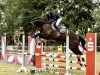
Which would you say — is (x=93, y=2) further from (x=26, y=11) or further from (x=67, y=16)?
(x=26, y=11)


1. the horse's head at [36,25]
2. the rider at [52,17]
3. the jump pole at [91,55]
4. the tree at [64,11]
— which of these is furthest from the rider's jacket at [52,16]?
the tree at [64,11]

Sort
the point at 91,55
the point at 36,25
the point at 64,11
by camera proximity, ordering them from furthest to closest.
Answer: the point at 64,11 < the point at 36,25 < the point at 91,55

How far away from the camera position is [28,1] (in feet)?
132

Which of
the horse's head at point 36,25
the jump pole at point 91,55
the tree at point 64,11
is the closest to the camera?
the jump pole at point 91,55

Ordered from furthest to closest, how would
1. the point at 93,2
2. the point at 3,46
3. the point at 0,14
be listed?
the point at 0,14
the point at 93,2
the point at 3,46

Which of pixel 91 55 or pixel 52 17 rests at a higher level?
pixel 52 17

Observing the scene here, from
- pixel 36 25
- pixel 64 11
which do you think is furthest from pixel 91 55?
pixel 64 11

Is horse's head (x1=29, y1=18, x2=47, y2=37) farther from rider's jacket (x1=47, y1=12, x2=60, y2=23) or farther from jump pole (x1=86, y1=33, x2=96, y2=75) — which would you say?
jump pole (x1=86, y1=33, x2=96, y2=75)

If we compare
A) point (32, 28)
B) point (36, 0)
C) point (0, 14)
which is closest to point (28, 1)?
point (36, 0)

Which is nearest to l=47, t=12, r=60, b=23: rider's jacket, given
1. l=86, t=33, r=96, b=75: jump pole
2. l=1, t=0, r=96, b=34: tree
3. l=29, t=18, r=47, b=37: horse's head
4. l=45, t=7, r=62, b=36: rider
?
l=45, t=7, r=62, b=36: rider

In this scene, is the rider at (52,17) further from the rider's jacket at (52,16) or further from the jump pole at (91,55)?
the jump pole at (91,55)

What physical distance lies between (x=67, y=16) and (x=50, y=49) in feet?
37.7

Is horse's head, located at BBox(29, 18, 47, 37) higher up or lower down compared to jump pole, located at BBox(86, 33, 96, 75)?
higher up

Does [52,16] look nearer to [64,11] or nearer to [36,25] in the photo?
[36,25]
